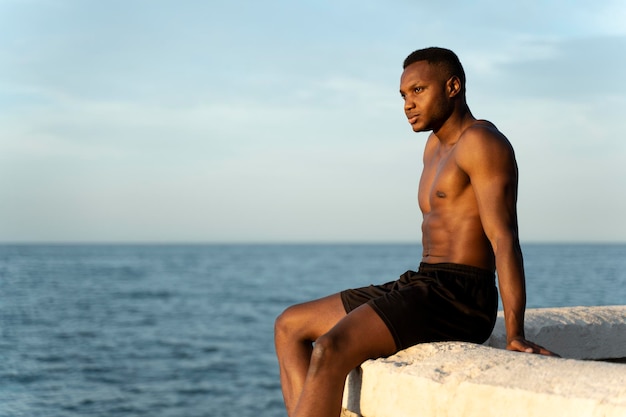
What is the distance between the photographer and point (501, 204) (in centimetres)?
316

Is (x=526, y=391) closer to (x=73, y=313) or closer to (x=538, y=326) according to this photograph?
(x=538, y=326)

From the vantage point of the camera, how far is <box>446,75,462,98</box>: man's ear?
3.49 metres

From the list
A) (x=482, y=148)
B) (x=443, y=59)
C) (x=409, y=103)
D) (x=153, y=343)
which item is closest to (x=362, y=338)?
(x=482, y=148)

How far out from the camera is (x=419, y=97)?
3.49 m

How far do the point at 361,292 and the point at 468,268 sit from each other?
0.46 m

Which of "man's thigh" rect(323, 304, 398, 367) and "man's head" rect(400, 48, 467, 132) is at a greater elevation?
"man's head" rect(400, 48, 467, 132)

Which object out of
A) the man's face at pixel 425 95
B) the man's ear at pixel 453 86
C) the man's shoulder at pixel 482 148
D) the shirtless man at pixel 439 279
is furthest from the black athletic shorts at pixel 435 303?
the man's ear at pixel 453 86

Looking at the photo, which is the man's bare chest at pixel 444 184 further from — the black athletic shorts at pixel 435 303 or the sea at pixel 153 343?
the sea at pixel 153 343

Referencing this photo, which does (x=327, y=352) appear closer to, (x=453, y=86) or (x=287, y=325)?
(x=287, y=325)

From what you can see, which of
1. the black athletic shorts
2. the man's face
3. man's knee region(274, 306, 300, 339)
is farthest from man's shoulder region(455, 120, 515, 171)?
man's knee region(274, 306, 300, 339)

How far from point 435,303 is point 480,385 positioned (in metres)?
0.78

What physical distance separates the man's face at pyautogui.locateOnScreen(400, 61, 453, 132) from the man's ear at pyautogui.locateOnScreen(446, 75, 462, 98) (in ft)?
0.06

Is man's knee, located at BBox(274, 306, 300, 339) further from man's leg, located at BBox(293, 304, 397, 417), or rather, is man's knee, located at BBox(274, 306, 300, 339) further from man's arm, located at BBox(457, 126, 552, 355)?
man's arm, located at BBox(457, 126, 552, 355)

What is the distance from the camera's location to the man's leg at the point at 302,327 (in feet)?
11.0
